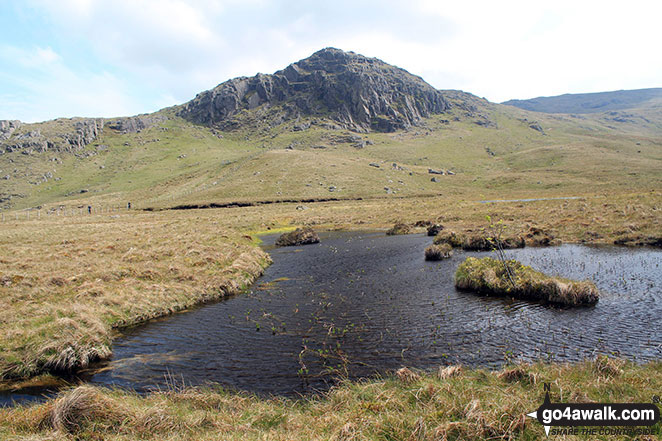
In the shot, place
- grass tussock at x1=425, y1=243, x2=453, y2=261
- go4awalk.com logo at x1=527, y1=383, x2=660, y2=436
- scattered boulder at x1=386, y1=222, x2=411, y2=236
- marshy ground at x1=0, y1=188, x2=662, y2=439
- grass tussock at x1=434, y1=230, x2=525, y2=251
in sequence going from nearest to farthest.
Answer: go4awalk.com logo at x1=527, y1=383, x2=660, y2=436
marshy ground at x1=0, y1=188, x2=662, y2=439
grass tussock at x1=425, y1=243, x2=453, y2=261
grass tussock at x1=434, y1=230, x2=525, y2=251
scattered boulder at x1=386, y1=222, x2=411, y2=236

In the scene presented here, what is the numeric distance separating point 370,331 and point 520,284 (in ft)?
38.0

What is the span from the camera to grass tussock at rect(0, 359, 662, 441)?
7.80m

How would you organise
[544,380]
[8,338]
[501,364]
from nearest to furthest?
[544,380] < [501,364] < [8,338]

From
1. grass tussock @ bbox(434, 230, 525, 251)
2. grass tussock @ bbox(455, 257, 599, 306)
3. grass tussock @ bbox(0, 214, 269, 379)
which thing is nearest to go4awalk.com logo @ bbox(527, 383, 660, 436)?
grass tussock @ bbox(455, 257, 599, 306)

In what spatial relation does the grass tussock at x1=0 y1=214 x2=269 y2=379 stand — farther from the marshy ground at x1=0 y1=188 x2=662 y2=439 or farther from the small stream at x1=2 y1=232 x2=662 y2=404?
the small stream at x1=2 y1=232 x2=662 y2=404

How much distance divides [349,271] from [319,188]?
87.2 m

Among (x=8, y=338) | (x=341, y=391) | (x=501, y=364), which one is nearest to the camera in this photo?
(x=341, y=391)

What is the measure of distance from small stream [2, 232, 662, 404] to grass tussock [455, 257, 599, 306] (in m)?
0.93

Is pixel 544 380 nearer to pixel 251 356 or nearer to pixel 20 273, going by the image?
pixel 251 356

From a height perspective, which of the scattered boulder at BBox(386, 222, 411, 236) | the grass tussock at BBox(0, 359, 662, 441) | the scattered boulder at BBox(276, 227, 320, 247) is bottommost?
the scattered boulder at BBox(386, 222, 411, 236)

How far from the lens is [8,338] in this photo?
14.4 meters

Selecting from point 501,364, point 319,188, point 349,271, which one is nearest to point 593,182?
point 319,188

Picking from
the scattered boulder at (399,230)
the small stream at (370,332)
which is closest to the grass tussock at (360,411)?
the small stream at (370,332)

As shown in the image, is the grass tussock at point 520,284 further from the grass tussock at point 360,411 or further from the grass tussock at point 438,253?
the grass tussock at point 360,411
